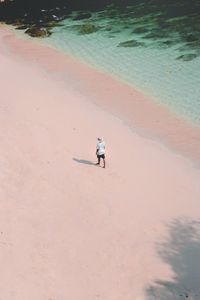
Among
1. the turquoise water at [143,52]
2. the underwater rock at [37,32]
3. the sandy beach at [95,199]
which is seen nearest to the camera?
the sandy beach at [95,199]

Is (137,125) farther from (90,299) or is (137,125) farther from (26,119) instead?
(90,299)

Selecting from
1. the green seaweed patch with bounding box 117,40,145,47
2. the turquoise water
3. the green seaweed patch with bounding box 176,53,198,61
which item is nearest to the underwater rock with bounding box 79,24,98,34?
the turquoise water

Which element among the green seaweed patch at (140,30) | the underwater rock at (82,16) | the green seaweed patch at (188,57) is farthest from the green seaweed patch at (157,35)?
the underwater rock at (82,16)

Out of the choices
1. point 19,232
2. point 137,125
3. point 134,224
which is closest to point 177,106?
point 137,125

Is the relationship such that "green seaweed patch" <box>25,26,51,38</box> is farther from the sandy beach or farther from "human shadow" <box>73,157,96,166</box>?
"human shadow" <box>73,157,96,166</box>

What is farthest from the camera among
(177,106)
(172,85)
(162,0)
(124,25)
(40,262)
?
(162,0)

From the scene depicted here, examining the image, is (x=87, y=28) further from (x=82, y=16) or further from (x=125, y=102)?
(x=125, y=102)

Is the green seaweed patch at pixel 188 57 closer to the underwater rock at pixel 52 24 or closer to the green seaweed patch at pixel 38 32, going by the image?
the green seaweed patch at pixel 38 32

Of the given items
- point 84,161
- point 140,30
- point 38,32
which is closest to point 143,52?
point 140,30
